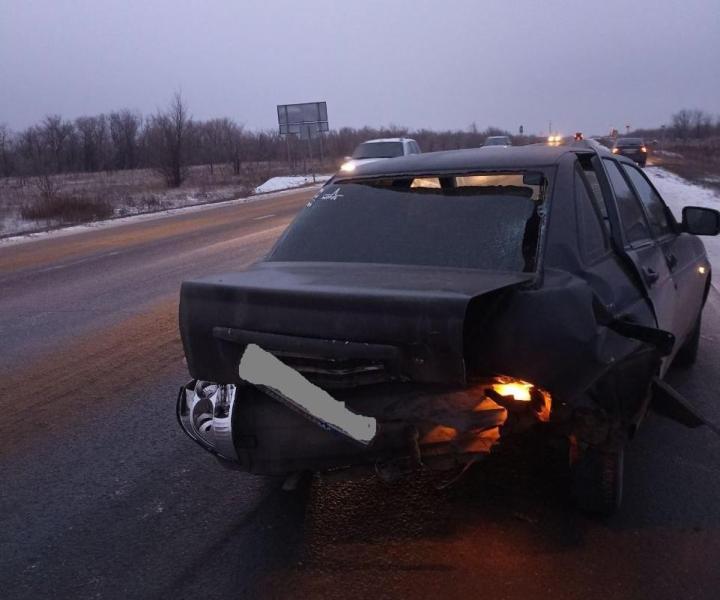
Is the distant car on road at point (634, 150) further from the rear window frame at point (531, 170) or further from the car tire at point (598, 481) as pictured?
the car tire at point (598, 481)

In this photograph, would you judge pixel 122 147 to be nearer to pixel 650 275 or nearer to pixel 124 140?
pixel 124 140

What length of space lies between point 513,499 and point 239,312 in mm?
1616

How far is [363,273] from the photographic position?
3432mm

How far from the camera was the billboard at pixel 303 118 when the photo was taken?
47.7 m

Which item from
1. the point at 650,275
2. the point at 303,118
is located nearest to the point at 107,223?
the point at 650,275

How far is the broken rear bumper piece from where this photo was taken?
119 inches

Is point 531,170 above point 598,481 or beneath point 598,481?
above

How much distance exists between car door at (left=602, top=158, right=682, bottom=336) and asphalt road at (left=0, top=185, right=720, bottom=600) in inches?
32.0

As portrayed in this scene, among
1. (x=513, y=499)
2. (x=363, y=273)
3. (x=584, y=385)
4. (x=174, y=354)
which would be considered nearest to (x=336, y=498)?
(x=513, y=499)

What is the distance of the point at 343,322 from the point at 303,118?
4674cm

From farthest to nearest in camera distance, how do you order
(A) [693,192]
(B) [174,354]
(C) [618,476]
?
1. (A) [693,192]
2. (B) [174,354]
3. (C) [618,476]

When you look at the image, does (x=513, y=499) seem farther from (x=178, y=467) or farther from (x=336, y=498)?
(x=178, y=467)

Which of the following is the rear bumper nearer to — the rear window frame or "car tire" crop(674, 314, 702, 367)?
the rear window frame

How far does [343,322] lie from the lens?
2.92m
